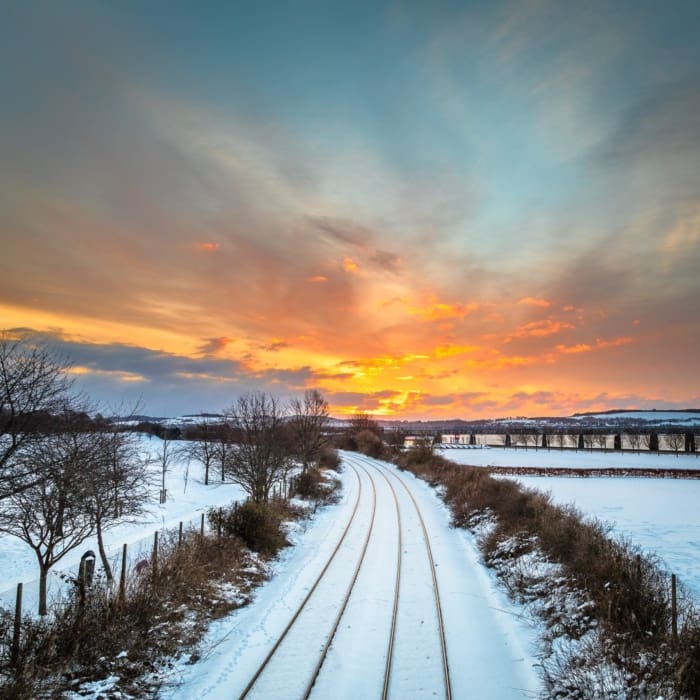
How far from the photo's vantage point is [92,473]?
43.2 feet

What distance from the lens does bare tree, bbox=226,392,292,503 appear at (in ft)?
82.9

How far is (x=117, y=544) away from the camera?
80.7 feet

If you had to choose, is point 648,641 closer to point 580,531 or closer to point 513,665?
point 513,665

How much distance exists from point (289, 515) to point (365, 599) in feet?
36.8

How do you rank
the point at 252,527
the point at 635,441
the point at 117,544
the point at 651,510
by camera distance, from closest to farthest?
the point at 252,527, the point at 117,544, the point at 651,510, the point at 635,441

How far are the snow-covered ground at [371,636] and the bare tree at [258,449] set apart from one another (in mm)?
7374

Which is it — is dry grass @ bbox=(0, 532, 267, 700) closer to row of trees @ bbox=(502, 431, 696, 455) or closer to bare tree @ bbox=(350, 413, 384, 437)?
row of trees @ bbox=(502, 431, 696, 455)

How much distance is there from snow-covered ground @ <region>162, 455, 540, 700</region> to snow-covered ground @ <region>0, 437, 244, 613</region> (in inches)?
210

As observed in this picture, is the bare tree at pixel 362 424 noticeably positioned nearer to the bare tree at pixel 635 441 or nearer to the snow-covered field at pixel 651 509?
the bare tree at pixel 635 441

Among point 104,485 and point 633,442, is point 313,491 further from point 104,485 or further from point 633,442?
point 633,442

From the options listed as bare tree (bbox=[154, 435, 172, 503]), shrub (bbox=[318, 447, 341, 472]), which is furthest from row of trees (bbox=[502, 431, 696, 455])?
bare tree (bbox=[154, 435, 172, 503])

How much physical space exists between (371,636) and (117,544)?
62.9ft

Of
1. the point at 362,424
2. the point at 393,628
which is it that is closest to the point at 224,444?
the point at 393,628

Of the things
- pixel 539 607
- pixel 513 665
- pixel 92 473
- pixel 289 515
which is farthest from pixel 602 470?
pixel 92 473
